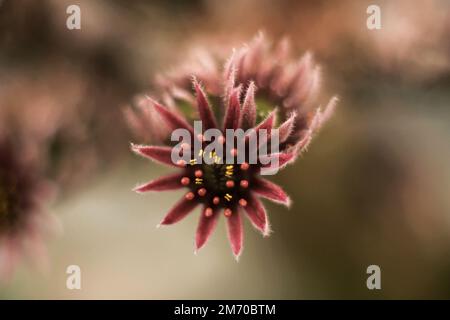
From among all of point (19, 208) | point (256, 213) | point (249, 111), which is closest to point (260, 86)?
point (249, 111)

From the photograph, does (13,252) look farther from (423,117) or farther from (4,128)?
(423,117)

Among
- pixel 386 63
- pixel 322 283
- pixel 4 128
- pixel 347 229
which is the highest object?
pixel 386 63

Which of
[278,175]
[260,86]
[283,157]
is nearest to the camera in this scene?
[283,157]

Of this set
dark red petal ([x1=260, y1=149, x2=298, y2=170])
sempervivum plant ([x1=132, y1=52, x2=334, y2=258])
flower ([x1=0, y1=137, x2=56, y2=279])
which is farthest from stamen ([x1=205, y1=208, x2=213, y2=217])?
flower ([x1=0, y1=137, x2=56, y2=279])

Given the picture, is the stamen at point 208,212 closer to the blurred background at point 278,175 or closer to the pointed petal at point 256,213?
the pointed petal at point 256,213

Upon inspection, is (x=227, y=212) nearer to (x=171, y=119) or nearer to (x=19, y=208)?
(x=171, y=119)

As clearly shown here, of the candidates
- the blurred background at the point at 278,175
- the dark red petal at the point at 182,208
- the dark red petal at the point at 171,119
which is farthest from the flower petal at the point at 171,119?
the blurred background at the point at 278,175

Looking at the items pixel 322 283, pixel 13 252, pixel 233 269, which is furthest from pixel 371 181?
pixel 13 252
